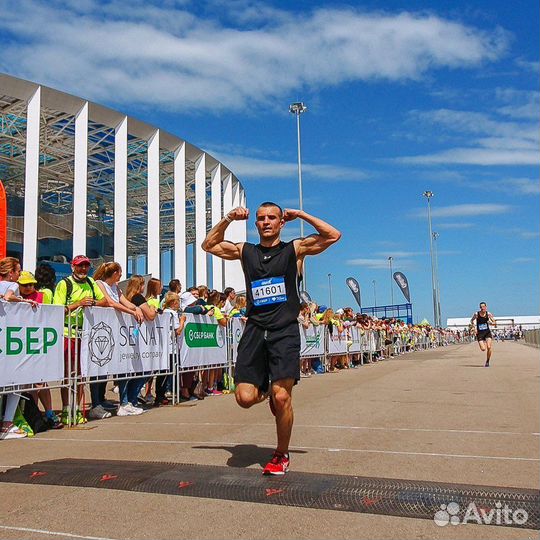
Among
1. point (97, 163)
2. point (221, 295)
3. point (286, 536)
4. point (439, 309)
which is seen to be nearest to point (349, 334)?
point (221, 295)

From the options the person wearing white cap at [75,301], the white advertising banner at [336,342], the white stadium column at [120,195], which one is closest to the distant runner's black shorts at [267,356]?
the person wearing white cap at [75,301]

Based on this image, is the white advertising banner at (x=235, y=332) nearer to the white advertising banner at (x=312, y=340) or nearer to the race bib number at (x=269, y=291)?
the white advertising banner at (x=312, y=340)

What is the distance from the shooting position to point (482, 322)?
1797 centimetres

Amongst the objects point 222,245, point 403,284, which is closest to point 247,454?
point 222,245

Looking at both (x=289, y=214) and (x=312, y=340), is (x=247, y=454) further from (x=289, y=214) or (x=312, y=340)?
(x=312, y=340)

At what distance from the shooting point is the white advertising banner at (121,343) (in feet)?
25.1

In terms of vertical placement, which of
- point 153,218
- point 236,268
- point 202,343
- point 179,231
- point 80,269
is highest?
point 153,218

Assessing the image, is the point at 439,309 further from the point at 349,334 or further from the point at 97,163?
the point at 349,334

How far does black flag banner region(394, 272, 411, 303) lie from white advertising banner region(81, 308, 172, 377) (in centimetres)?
5082

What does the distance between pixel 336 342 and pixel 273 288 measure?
15.2 m

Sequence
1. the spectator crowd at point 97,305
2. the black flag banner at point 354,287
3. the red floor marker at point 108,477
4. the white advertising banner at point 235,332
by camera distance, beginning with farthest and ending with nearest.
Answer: the black flag banner at point 354,287
the white advertising banner at point 235,332
the spectator crowd at point 97,305
the red floor marker at point 108,477

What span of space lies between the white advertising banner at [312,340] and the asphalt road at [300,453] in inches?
210

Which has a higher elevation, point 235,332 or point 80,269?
point 80,269

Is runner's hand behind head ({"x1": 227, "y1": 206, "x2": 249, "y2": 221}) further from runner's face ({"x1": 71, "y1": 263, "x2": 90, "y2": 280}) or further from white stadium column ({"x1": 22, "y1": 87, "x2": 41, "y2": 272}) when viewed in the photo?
white stadium column ({"x1": 22, "y1": 87, "x2": 41, "y2": 272})
